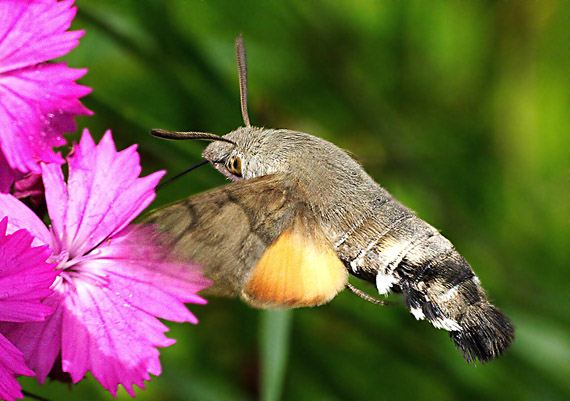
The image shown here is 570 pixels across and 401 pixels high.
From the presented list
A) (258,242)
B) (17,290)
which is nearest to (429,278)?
(258,242)

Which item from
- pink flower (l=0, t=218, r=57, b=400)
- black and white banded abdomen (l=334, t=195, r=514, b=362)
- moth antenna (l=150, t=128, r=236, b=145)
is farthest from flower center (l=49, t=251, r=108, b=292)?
black and white banded abdomen (l=334, t=195, r=514, b=362)

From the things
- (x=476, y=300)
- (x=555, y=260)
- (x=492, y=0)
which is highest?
(x=492, y=0)

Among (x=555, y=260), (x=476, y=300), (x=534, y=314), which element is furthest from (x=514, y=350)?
(x=476, y=300)

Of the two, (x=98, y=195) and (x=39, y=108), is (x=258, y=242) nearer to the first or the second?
(x=98, y=195)

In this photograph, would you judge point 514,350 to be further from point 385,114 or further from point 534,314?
point 385,114

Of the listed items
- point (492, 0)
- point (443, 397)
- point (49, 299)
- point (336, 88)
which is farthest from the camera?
point (492, 0)

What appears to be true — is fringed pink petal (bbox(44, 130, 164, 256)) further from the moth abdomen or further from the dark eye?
the moth abdomen
